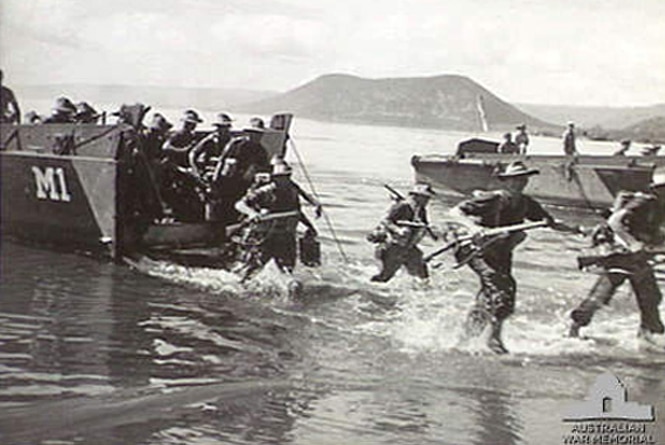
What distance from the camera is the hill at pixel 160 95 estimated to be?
235 cm

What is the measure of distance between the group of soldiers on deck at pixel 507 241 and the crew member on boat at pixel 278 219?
18cm

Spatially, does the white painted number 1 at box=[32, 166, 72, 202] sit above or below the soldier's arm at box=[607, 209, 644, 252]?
above

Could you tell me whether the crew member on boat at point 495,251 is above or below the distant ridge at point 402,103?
below

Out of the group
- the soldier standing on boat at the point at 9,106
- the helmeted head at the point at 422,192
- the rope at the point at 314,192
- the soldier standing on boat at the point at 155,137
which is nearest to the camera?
the helmeted head at the point at 422,192

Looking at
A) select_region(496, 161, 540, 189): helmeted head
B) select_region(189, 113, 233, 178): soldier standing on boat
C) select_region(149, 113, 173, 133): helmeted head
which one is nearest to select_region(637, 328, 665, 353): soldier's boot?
select_region(496, 161, 540, 189): helmeted head

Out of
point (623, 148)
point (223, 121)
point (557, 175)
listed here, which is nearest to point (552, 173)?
point (557, 175)

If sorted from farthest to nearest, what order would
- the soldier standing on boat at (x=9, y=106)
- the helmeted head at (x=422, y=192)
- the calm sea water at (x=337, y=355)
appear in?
the soldier standing on boat at (x=9, y=106) → the helmeted head at (x=422, y=192) → the calm sea water at (x=337, y=355)

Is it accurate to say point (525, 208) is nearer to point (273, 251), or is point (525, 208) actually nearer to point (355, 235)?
point (355, 235)

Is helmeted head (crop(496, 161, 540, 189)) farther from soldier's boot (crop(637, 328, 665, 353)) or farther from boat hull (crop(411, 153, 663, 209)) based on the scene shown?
soldier's boot (crop(637, 328, 665, 353))

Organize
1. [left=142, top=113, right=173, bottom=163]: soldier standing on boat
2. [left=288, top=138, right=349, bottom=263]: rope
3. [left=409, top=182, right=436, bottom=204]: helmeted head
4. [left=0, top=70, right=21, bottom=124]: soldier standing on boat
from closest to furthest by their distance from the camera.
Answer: [left=409, top=182, right=436, bottom=204]: helmeted head → [left=288, top=138, right=349, bottom=263]: rope → [left=142, top=113, right=173, bottom=163]: soldier standing on boat → [left=0, top=70, right=21, bottom=124]: soldier standing on boat

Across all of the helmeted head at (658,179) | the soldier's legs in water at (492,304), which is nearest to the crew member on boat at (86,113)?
the soldier's legs in water at (492,304)

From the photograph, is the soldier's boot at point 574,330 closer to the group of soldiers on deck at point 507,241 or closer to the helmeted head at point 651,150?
the group of soldiers on deck at point 507,241

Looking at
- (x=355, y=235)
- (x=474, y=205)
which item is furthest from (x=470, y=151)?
(x=355, y=235)

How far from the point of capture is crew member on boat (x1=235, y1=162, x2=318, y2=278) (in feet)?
7.62
